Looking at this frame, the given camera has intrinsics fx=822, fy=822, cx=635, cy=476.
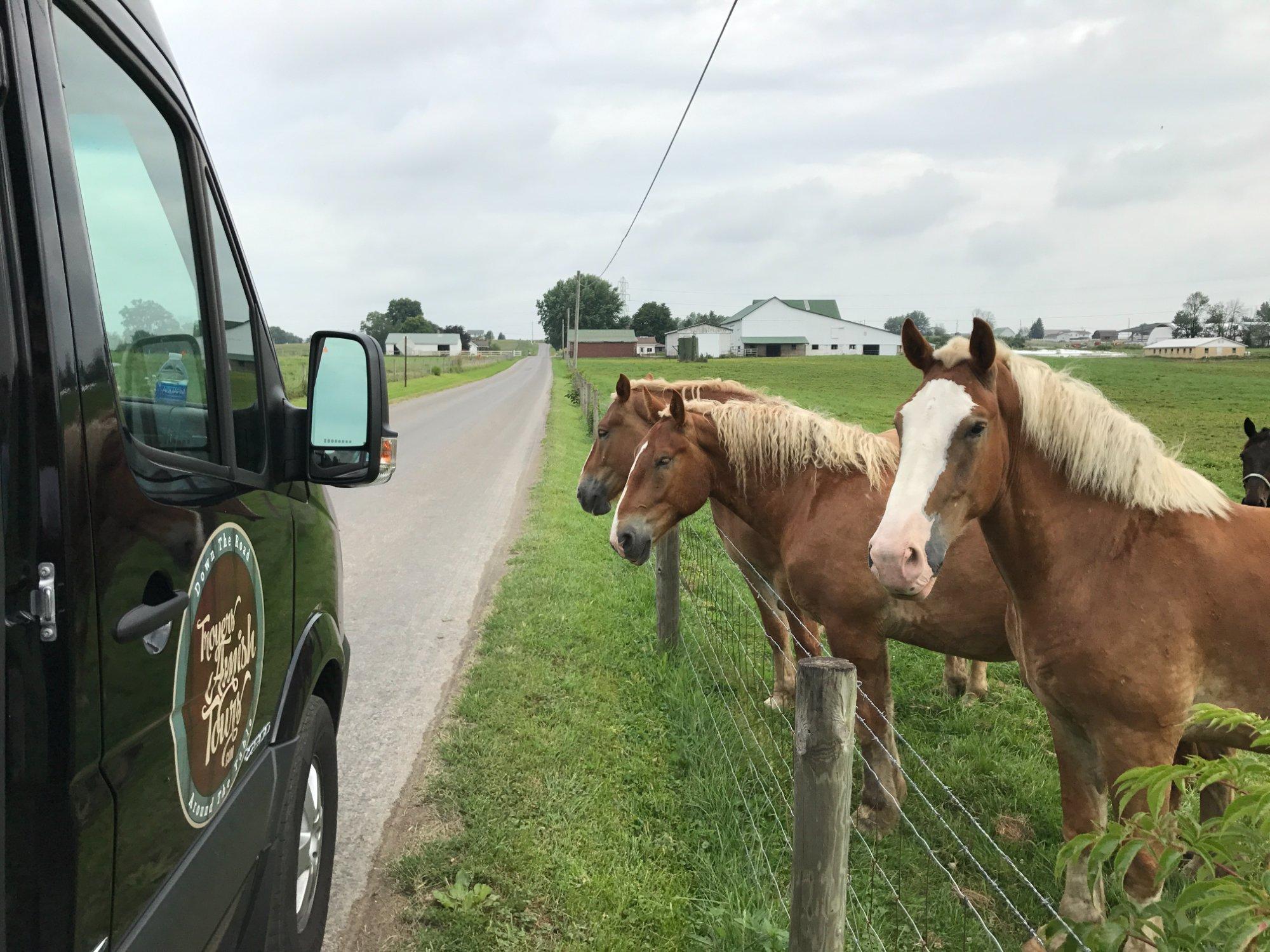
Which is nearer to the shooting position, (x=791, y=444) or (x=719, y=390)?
(x=791, y=444)

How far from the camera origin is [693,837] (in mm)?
3436

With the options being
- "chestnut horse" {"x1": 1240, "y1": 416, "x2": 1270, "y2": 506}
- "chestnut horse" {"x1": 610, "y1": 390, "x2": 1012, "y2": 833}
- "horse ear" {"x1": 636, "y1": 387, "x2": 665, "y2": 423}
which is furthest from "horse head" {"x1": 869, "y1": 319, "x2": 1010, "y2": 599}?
"chestnut horse" {"x1": 1240, "y1": 416, "x2": 1270, "y2": 506}

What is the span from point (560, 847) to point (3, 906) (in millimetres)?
2499

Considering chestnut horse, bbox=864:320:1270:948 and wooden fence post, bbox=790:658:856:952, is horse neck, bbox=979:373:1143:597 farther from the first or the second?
wooden fence post, bbox=790:658:856:952

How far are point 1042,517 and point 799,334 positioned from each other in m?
96.5

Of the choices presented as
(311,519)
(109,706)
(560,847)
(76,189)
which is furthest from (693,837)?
(76,189)

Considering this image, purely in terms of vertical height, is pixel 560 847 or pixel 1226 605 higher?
pixel 1226 605

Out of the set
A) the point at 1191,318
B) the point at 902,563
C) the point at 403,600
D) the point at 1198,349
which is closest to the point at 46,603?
the point at 902,563

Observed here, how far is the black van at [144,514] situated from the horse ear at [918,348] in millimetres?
1667

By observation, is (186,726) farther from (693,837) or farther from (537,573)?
(537,573)

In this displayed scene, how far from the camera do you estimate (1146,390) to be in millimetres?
31516

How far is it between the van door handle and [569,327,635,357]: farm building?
104 m

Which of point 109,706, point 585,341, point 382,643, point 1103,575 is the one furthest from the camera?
point 585,341

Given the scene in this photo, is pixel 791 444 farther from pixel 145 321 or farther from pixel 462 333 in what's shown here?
pixel 462 333
